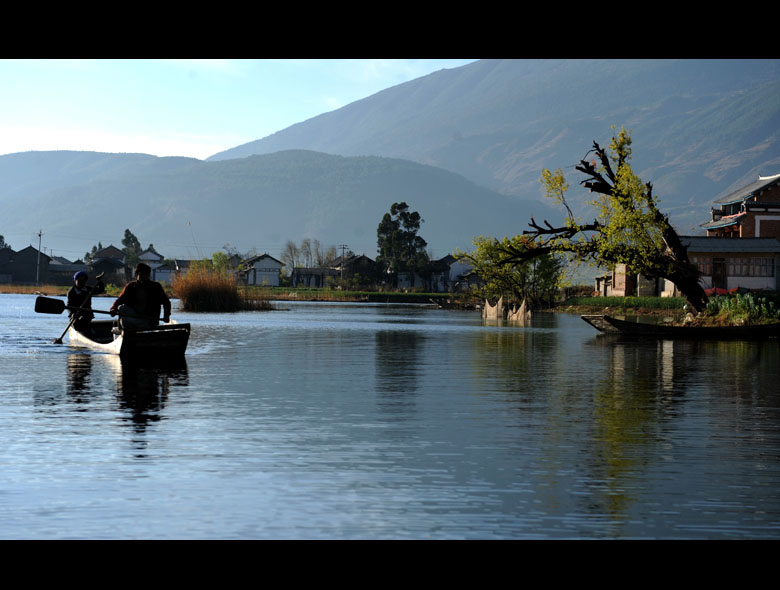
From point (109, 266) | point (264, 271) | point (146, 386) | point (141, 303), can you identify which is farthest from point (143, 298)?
point (109, 266)

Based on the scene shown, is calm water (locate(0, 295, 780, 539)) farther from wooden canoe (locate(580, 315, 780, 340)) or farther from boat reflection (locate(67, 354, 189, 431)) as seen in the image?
wooden canoe (locate(580, 315, 780, 340))

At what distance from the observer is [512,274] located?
79188mm

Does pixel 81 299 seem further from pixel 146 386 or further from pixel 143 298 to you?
pixel 146 386

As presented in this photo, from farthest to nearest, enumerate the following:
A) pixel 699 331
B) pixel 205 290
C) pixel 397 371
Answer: pixel 205 290 < pixel 699 331 < pixel 397 371

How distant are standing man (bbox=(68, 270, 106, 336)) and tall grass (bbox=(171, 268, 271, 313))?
107ft

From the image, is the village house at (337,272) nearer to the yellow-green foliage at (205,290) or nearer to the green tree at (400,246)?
the green tree at (400,246)

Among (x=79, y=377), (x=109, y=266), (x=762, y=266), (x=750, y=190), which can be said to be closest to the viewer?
(x=79, y=377)

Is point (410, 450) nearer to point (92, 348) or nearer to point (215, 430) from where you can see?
point (215, 430)

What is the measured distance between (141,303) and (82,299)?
525 centimetres

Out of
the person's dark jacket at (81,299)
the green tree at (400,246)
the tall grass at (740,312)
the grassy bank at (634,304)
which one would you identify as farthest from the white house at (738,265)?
the green tree at (400,246)

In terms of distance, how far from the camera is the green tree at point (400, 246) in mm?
155000

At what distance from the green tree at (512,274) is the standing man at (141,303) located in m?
50.1

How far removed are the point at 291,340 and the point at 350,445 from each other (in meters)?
25.4

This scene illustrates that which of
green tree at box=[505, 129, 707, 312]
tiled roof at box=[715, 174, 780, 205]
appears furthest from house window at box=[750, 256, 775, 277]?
green tree at box=[505, 129, 707, 312]
